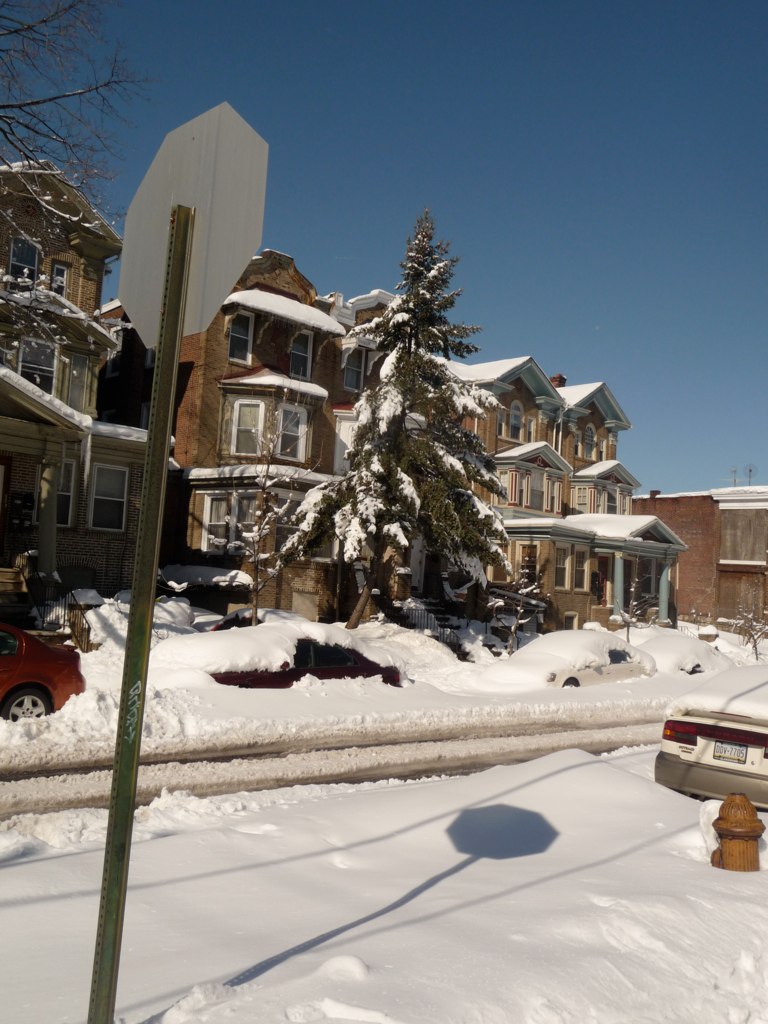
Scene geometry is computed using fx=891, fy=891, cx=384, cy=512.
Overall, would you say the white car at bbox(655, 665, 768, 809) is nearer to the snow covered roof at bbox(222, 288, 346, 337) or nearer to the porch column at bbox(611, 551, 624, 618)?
the snow covered roof at bbox(222, 288, 346, 337)

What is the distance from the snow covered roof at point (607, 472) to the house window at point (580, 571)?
5.92 metres

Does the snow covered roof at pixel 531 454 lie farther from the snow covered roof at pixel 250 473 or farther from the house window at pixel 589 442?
the snow covered roof at pixel 250 473

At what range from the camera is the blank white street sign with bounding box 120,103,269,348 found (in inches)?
130

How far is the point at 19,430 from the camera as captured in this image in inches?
826

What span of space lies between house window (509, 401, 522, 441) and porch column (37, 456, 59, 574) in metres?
25.0

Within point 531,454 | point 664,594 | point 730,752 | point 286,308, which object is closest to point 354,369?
point 286,308

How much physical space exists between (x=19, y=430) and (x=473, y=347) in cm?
1276

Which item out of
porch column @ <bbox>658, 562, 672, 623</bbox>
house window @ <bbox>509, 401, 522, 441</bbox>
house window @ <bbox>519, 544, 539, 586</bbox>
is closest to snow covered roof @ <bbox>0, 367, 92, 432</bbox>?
house window @ <bbox>519, 544, 539, 586</bbox>

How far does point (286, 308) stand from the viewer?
31297 mm

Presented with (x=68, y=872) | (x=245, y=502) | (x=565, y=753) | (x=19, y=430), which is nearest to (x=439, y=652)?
(x=245, y=502)

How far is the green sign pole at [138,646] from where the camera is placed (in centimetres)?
314

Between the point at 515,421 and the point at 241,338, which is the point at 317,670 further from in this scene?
the point at 515,421

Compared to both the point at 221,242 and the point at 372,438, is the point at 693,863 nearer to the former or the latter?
the point at 221,242

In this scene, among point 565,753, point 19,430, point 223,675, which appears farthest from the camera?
point 19,430
